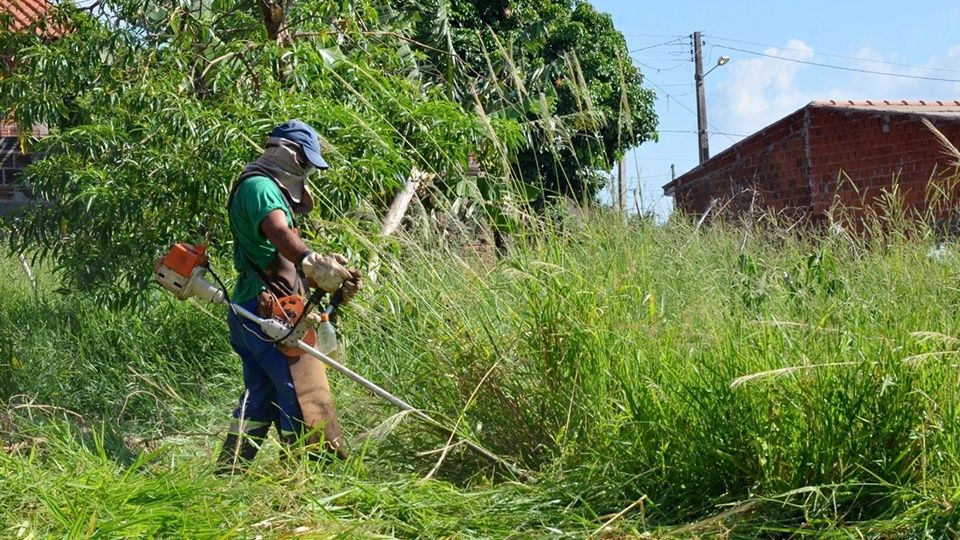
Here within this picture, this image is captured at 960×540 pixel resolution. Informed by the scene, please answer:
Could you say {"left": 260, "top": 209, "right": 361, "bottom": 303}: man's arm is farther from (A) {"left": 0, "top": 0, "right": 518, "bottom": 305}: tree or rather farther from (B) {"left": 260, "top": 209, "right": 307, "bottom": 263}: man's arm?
(A) {"left": 0, "top": 0, "right": 518, "bottom": 305}: tree

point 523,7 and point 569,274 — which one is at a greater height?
point 523,7

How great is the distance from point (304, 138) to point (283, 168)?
0.17m

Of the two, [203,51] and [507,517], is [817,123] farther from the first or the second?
[507,517]

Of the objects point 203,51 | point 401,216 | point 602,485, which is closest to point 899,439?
point 602,485

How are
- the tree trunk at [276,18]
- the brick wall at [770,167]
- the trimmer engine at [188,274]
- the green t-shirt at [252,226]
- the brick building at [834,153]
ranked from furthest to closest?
the brick wall at [770,167]
the brick building at [834,153]
the tree trunk at [276,18]
the trimmer engine at [188,274]
the green t-shirt at [252,226]

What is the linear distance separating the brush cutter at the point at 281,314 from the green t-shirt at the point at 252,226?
13 centimetres

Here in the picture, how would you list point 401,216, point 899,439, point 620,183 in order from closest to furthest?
point 899,439
point 620,183
point 401,216

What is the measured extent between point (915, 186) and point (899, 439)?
1665 centimetres

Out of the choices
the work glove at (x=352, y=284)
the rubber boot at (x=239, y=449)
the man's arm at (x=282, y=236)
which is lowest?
the rubber boot at (x=239, y=449)

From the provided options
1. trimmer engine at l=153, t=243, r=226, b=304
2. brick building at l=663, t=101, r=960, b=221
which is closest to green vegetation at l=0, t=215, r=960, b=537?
trimmer engine at l=153, t=243, r=226, b=304

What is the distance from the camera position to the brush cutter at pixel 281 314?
5.23m

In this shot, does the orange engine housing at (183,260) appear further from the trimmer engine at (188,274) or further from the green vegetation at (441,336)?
the green vegetation at (441,336)

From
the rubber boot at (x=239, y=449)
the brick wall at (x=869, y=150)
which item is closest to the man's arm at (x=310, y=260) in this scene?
the rubber boot at (x=239, y=449)

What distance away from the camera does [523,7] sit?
71.1 ft
